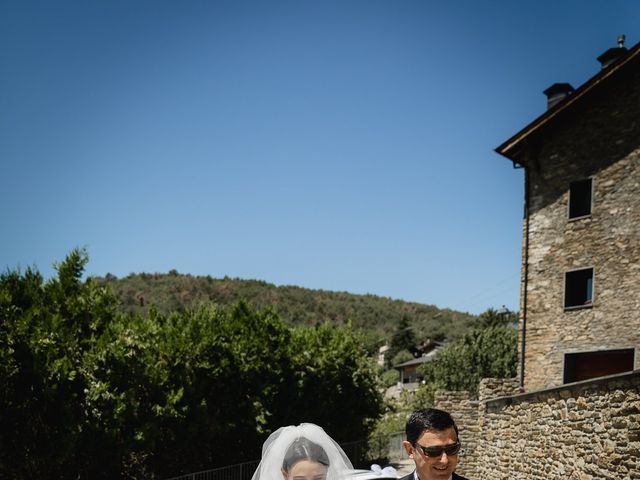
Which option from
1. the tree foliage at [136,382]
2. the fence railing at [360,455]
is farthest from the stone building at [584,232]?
the fence railing at [360,455]

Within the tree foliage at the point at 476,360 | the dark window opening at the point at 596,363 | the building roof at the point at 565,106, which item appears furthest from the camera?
the tree foliage at the point at 476,360

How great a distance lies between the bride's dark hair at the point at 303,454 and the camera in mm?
3326

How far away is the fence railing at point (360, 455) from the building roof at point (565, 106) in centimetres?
1481

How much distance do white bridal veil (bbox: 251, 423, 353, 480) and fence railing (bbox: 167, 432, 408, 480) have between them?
1469 cm

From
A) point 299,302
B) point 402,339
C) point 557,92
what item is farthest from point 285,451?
point 299,302

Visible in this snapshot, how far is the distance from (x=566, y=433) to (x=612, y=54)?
1384 cm

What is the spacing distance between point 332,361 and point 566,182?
40.0 feet

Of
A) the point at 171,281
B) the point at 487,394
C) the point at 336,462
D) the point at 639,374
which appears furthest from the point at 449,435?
the point at 171,281

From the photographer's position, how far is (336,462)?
3996 mm

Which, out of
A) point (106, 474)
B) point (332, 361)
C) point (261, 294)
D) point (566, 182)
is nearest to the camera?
point (106, 474)

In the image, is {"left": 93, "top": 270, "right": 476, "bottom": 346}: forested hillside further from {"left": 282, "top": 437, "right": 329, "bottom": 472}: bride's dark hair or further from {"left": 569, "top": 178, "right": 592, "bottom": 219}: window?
{"left": 282, "top": 437, "right": 329, "bottom": 472}: bride's dark hair

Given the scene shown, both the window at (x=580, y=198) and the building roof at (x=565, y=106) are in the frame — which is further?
the window at (x=580, y=198)

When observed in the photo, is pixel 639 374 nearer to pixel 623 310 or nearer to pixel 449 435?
pixel 623 310

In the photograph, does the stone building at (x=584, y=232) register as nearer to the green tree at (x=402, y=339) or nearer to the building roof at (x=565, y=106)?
the building roof at (x=565, y=106)
